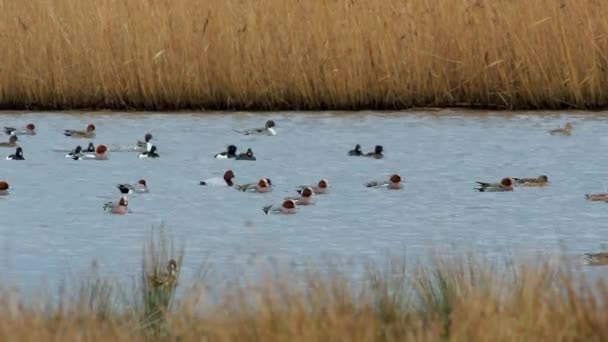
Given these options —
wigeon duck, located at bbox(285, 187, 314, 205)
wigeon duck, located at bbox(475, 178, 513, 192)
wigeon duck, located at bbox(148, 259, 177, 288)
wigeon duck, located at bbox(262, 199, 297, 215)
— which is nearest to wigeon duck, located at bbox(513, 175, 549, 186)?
wigeon duck, located at bbox(475, 178, 513, 192)

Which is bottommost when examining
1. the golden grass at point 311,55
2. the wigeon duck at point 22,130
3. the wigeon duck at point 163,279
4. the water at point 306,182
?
the water at point 306,182

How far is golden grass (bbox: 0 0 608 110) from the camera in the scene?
16.4m

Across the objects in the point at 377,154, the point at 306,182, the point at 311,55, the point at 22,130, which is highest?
the point at 311,55

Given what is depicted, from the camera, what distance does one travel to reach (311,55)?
16.6 m

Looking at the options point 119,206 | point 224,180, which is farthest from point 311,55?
point 119,206

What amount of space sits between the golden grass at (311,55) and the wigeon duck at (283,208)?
18.7 feet

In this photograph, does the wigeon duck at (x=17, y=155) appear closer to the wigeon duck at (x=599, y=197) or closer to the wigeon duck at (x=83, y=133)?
the wigeon duck at (x=83, y=133)

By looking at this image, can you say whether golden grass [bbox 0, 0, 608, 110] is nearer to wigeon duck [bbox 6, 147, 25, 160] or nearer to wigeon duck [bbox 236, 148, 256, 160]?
wigeon duck [bbox 236, 148, 256, 160]

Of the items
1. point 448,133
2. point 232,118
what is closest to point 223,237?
point 448,133

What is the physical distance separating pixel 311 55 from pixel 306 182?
14.3 feet

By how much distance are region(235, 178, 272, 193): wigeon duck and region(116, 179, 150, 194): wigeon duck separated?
736 millimetres

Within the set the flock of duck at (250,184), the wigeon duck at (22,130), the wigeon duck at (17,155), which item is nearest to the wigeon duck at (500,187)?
the flock of duck at (250,184)

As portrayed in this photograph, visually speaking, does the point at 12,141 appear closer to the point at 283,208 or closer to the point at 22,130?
the point at 22,130

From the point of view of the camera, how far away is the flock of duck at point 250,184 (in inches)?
425
